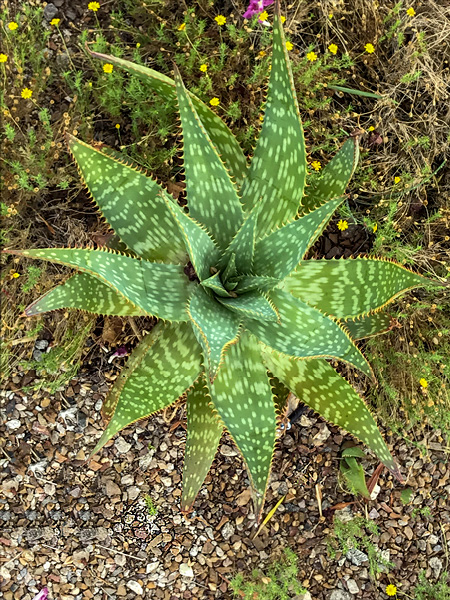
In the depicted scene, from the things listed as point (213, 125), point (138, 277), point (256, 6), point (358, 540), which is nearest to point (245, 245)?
point (138, 277)

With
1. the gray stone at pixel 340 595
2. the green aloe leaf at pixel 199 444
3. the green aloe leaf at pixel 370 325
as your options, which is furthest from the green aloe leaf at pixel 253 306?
the gray stone at pixel 340 595

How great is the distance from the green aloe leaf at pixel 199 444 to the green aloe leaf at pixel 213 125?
2.79 feet

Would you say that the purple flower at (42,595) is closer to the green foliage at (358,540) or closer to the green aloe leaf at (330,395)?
the green foliage at (358,540)

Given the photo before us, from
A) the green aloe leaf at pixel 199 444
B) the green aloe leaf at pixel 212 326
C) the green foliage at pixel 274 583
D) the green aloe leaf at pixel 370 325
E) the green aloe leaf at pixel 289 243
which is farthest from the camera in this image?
the green foliage at pixel 274 583

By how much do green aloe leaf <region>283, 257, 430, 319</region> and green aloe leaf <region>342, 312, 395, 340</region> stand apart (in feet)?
1.01

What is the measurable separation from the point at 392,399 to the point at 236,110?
168 cm

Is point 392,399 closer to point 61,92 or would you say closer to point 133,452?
point 133,452

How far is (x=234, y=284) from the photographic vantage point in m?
1.79

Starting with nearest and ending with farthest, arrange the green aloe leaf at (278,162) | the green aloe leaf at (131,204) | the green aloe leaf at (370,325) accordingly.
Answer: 1. the green aloe leaf at (278,162)
2. the green aloe leaf at (131,204)
3. the green aloe leaf at (370,325)

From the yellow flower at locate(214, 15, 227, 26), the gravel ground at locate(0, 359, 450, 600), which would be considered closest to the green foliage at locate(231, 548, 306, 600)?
the gravel ground at locate(0, 359, 450, 600)

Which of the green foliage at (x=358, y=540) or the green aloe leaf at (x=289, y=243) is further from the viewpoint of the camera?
the green foliage at (x=358, y=540)

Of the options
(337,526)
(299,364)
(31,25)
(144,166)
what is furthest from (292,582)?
(31,25)

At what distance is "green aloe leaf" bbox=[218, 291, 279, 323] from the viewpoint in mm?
1576

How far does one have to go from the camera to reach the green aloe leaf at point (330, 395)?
1920 mm
